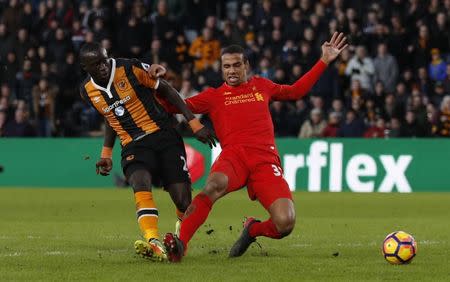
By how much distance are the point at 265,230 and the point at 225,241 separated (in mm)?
2093

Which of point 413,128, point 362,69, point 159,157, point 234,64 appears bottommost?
point 413,128

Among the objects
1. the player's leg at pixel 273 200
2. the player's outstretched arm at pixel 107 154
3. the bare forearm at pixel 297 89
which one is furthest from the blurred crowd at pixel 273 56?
the player's leg at pixel 273 200

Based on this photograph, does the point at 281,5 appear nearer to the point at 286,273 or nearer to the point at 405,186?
the point at 405,186

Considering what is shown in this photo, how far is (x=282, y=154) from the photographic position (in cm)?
2234

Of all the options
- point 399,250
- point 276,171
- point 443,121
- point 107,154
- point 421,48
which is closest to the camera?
point 399,250

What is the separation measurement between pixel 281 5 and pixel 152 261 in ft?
52.3

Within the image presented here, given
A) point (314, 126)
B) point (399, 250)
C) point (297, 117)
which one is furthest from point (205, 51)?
point (399, 250)

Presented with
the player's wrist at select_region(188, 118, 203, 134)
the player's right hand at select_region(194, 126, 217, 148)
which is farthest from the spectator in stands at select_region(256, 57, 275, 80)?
the player's right hand at select_region(194, 126, 217, 148)

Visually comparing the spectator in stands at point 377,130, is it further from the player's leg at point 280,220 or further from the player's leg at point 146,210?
the player's leg at point 280,220

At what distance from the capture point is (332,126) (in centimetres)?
2294

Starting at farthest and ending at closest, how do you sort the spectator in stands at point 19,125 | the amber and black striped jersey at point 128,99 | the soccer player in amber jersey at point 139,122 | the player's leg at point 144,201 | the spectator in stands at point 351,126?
the spectator in stands at point 19,125, the spectator in stands at point 351,126, the amber and black striped jersey at point 128,99, the soccer player in amber jersey at point 139,122, the player's leg at point 144,201

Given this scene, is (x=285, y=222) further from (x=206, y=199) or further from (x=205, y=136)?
(x=205, y=136)

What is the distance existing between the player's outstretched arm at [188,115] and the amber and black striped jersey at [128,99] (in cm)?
17

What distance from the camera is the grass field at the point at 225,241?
29.5 feet
